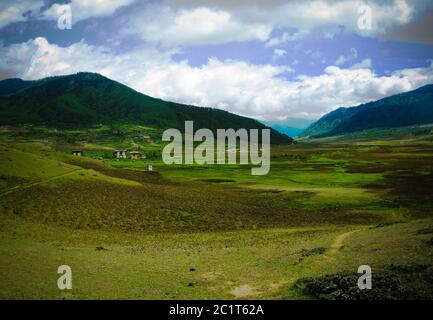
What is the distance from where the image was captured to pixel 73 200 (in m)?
62.1

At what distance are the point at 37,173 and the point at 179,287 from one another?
58.6 meters

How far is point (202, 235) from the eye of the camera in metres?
50.9

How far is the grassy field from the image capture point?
25797 mm

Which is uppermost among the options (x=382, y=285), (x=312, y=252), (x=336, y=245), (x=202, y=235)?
(x=382, y=285)

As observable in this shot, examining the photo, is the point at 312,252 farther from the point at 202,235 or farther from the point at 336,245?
the point at 202,235

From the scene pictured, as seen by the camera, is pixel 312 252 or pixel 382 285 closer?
pixel 382 285

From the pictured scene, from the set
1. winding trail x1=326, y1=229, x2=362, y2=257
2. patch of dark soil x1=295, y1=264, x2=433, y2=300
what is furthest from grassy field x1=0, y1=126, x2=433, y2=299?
winding trail x1=326, y1=229, x2=362, y2=257

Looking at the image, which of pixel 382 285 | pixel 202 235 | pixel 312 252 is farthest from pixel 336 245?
pixel 202 235

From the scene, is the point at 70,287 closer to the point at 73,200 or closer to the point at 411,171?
the point at 73,200

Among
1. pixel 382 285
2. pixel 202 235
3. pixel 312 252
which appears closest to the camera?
pixel 382 285

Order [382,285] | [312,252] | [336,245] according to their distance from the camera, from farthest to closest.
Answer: [336,245] → [312,252] → [382,285]

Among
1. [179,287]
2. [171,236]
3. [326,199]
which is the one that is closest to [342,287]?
[179,287]
